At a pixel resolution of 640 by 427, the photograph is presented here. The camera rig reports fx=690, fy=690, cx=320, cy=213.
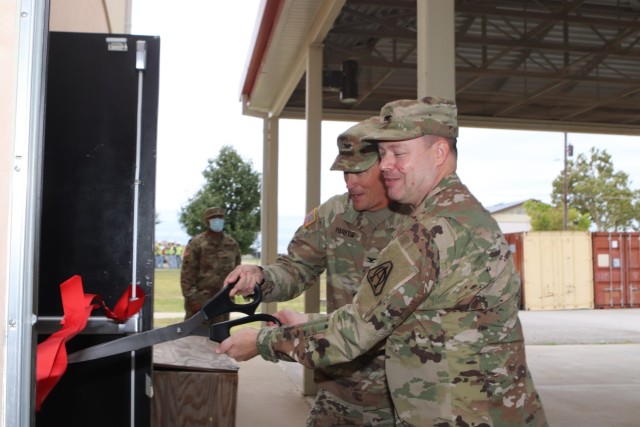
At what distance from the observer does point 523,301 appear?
2042 centimetres

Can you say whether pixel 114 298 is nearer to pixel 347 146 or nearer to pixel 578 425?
pixel 347 146

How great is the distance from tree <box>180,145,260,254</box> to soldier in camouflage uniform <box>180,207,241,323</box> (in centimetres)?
1960

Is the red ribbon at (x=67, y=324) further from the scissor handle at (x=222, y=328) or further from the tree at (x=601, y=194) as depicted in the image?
the tree at (x=601, y=194)

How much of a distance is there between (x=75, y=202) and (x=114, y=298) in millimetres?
335

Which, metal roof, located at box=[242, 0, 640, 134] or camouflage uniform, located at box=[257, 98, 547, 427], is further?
metal roof, located at box=[242, 0, 640, 134]

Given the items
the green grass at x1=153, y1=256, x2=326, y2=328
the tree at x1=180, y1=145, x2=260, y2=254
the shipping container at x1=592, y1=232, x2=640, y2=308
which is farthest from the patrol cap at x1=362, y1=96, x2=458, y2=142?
the tree at x1=180, y1=145, x2=260, y2=254

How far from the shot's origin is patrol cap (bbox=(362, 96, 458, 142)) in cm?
196

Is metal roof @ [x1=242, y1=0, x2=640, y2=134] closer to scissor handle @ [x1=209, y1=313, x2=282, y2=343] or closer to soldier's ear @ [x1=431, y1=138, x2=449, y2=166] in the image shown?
soldier's ear @ [x1=431, y1=138, x2=449, y2=166]

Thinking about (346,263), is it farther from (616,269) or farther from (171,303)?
(616,269)

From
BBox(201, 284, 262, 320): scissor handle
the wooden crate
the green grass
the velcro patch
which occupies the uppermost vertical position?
the velcro patch

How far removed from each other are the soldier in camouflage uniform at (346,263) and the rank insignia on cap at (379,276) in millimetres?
781

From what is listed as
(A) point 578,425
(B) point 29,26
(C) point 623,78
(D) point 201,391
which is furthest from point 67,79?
(C) point 623,78

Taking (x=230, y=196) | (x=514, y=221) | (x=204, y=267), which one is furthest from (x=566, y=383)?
(x=514, y=221)

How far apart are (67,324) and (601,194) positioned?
1875 inches
